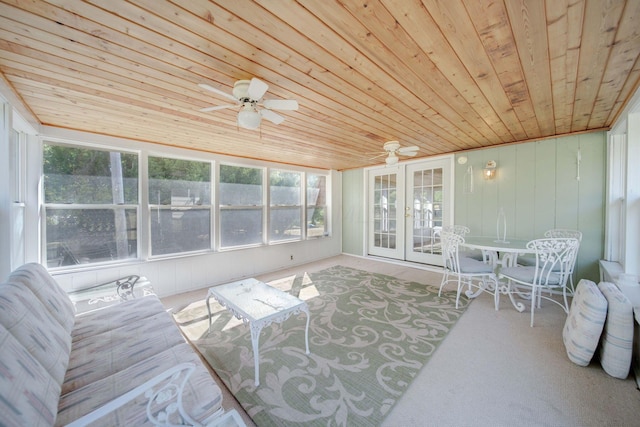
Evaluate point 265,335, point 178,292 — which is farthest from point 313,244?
point 265,335

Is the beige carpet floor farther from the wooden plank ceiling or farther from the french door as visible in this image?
the french door

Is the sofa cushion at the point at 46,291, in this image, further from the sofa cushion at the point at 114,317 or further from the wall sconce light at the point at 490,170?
the wall sconce light at the point at 490,170

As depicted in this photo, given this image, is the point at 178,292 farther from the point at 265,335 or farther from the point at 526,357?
the point at 526,357

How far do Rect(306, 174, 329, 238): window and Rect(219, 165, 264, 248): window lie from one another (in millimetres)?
1332

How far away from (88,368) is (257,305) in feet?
3.73

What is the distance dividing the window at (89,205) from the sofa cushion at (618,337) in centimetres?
525

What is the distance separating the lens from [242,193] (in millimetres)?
4707

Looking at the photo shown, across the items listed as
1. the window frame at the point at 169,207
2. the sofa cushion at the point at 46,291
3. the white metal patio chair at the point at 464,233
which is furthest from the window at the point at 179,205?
the white metal patio chair at the point at 464,233

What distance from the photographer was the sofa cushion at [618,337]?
182cm

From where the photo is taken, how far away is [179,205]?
396 centimetres

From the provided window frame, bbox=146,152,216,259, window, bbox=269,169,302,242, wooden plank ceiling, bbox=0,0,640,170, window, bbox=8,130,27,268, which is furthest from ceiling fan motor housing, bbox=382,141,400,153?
window, bbox=8,130,27,268

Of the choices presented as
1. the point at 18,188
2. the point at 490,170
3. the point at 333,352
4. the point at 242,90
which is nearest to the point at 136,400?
the point at 333,352

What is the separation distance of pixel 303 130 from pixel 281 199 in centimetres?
244

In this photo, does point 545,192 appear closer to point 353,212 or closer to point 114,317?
point 353,212
